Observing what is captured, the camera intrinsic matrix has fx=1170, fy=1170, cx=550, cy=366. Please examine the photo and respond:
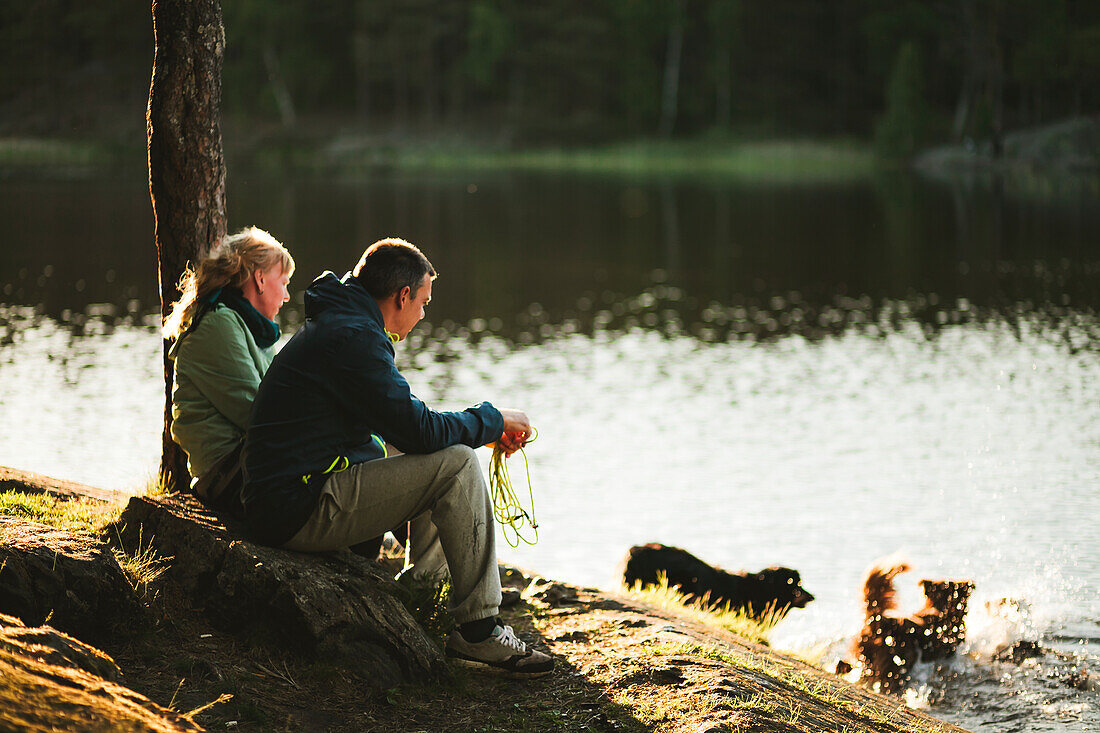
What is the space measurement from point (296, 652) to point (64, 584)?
78 centimetres

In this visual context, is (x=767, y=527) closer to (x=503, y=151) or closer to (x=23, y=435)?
(x=23, y=435)

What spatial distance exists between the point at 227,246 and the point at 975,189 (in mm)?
43322

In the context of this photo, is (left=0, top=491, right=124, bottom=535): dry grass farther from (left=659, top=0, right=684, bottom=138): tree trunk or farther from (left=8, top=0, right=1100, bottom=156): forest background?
(left=659, top=0, right=684, bottom=138): tree trunk

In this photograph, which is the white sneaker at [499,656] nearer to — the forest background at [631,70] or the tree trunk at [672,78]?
the forest background at [631,70]

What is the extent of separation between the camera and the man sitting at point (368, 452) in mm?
4027

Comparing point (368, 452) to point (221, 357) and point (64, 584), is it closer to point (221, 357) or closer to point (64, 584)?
point (221, 357)

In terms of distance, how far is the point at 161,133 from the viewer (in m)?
6.11

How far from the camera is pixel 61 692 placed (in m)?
2.54

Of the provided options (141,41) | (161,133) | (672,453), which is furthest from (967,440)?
(141,41)

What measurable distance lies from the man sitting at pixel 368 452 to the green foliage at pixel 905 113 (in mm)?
55268

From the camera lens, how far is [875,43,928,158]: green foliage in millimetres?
55188

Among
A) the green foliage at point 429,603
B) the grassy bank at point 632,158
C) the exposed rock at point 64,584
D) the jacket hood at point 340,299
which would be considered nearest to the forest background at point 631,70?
the grassy bank at point 632,158

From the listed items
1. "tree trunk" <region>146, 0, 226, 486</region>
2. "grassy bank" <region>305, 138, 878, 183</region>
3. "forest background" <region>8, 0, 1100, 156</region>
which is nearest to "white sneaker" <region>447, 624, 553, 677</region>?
"tree trunk" <region>146, 0, 226, 486</region>

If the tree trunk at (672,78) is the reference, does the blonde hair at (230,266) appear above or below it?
below
